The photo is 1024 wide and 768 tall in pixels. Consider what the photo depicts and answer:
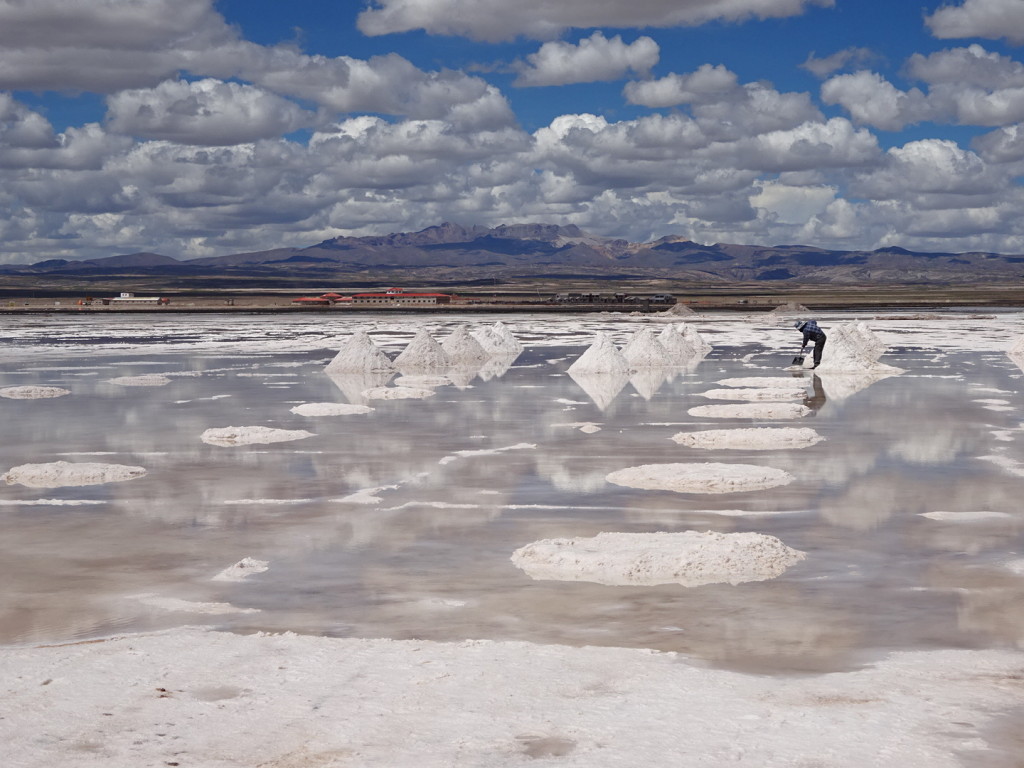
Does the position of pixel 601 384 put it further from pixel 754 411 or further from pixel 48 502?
pixel 48 502

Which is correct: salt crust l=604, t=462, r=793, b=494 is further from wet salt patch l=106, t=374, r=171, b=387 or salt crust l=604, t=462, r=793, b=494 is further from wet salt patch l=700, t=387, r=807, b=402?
wet salt patch l=106, t=374, r=171, b=387

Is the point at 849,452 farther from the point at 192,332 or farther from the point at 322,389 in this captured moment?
the point at 192,332

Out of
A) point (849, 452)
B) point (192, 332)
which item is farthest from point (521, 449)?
point (192, 332)

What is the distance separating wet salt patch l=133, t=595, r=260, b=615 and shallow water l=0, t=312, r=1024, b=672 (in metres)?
→ 0.06

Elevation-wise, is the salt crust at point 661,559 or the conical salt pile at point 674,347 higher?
the conical salt pile at point 674,347

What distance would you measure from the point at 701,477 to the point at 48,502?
6.98 m

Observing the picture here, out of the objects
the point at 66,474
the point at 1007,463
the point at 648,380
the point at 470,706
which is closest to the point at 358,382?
the point at 648,380

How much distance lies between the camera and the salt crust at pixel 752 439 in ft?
50.2

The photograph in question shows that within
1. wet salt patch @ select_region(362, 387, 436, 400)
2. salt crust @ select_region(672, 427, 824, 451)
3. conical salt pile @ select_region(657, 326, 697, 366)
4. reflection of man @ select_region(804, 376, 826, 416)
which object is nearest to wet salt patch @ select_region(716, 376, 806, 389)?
reflection of man @ select_region(804, 376, 826, 416)

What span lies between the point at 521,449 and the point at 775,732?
9.83m

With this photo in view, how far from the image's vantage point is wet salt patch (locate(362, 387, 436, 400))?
22406 millimetres

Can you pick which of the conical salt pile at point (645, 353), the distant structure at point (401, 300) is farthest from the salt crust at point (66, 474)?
the distant structure at point (401, 300)

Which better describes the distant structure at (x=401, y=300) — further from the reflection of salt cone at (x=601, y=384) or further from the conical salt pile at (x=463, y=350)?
the reflection of salt cone at (x=601, y=384)

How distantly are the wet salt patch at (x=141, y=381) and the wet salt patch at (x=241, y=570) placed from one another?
1758cm
